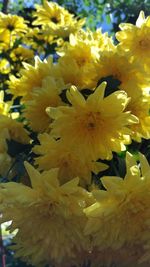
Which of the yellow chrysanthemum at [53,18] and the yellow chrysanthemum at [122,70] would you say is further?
the yellow chrysanthemum at [53,18]

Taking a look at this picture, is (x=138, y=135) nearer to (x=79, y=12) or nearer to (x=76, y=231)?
(x=76, y=231)

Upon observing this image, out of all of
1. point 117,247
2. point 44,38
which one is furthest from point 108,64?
point 44,38

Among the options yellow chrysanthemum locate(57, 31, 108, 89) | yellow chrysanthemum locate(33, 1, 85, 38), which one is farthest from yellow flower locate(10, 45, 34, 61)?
yellow chrysanthemum locate(57, 31, 108, 89)

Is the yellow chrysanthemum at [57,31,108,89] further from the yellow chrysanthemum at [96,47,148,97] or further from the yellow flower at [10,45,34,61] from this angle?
the yellow flower at [10,45,34,61]

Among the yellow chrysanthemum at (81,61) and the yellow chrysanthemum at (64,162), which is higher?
the yellow chrysanthemum at (81,61)

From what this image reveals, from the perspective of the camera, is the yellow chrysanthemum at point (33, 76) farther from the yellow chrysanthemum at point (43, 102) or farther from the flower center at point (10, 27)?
the flower center at point (10, 27)

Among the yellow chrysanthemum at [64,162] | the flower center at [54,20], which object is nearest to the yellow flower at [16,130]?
the yellow chrysanthemum at [64,162]

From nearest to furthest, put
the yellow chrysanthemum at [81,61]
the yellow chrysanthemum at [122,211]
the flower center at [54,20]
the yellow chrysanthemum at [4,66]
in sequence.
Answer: the yellow chrysanthemum at [122,211] → the yellow chrysanthemum at [81,61] → the flower center at [54,20] → the yellow chrysanthemum at [4,66]
